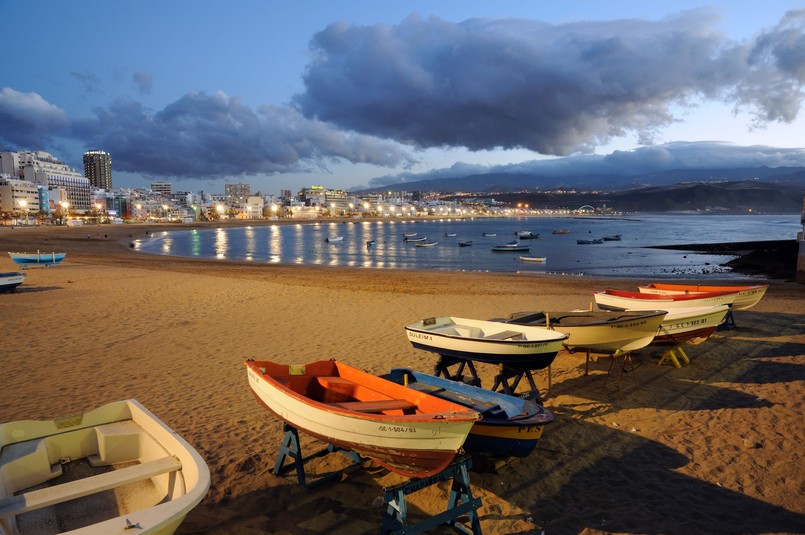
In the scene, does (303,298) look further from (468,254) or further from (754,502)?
(468,254)

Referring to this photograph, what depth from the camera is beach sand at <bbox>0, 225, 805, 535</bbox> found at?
5262 millimetres

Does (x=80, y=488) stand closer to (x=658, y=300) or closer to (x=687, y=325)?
(x=687, y=325)

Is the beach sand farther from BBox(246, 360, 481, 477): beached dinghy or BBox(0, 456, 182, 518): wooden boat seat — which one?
BBox(0, 456, 182, 518): wooden boat seat

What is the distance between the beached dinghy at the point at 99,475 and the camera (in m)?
3.55

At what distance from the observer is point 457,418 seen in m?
4.29

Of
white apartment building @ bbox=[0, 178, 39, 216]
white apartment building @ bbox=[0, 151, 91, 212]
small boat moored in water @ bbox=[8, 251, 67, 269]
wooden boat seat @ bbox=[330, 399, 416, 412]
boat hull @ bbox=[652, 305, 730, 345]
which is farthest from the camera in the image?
white apartment building @ bbox=[0, 151, 91, 212]

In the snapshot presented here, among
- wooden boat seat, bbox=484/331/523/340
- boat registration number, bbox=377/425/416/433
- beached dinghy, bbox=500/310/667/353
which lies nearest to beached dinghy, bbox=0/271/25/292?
beached dinghy, bbox=500/310/667/353

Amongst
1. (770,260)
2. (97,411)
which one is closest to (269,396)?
(97,411)

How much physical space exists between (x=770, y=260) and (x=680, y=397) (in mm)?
35080

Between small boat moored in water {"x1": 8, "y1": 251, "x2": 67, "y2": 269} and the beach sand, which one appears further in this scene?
small boat moored in water {"x1": 8, "y1": 251, "x2": 67, "y2": 269}

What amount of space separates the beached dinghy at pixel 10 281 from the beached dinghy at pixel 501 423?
2058 centimetres

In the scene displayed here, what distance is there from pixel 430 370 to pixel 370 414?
5.62m

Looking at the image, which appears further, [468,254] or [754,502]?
[468,254]

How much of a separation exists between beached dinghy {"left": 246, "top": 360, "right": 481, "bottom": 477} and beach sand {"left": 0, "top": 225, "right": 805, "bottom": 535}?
92 centimetres
